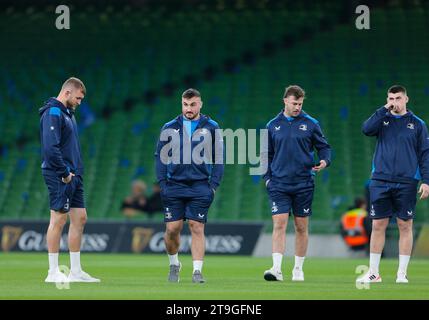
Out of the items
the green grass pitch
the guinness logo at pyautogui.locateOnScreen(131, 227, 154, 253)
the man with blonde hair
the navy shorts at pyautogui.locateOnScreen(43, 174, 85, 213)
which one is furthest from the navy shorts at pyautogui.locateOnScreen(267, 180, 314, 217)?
the guinness logo at pyautogui.locateOnScreen(131, 227, 154, 253)

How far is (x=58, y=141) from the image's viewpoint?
43.3 ft

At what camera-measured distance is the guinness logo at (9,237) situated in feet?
81.4

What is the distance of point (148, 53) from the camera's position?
32875 mm

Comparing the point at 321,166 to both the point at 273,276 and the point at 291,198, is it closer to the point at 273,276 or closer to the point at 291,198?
the point at 291,198

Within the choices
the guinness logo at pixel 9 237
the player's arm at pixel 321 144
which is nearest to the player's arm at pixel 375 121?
the player's arm at pixel 321 144

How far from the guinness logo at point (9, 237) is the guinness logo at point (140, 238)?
2472mm

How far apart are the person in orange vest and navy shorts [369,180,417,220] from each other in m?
9.58

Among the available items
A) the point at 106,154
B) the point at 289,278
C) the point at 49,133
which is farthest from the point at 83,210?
the point at 106,154

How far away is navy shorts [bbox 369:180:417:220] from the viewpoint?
13.8 m

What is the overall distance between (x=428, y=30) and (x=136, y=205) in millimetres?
10085

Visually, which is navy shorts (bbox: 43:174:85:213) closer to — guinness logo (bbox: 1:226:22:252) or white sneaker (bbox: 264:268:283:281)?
white sneaker (bbox: 264:268:283:281)

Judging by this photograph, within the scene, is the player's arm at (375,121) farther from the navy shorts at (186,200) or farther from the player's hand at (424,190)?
the navy shorts at (186,200)

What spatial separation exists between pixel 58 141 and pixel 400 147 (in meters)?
4.00
